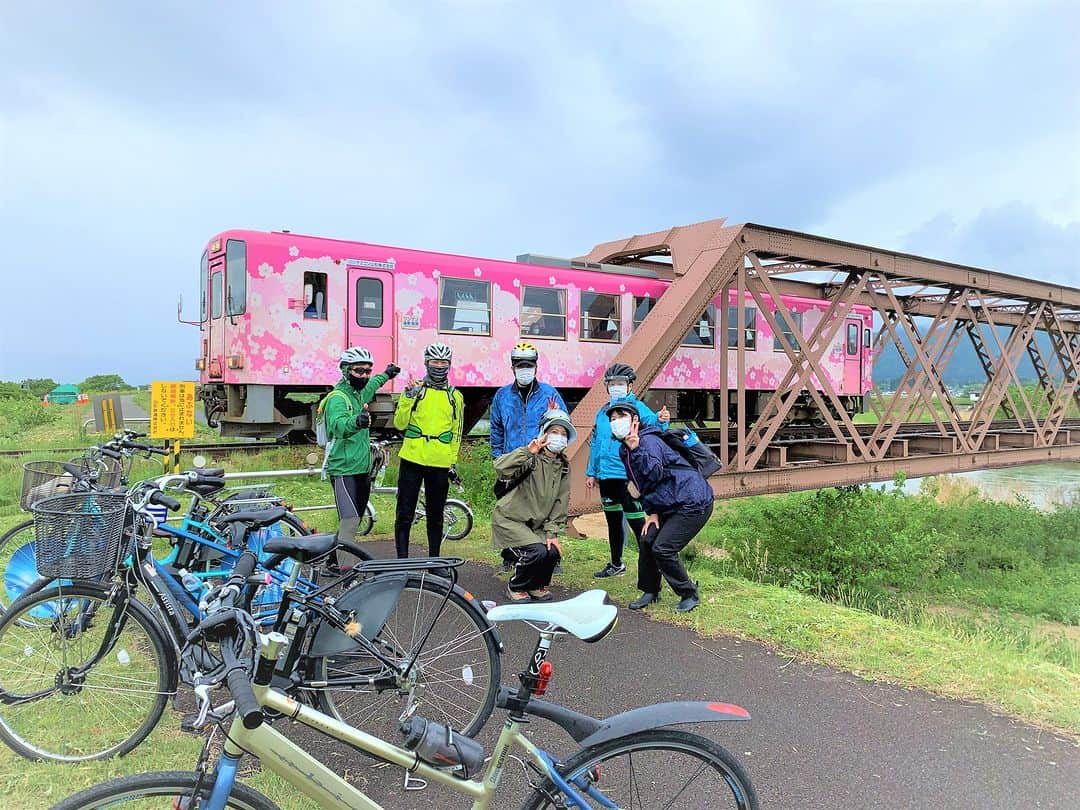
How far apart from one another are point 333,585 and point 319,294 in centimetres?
851

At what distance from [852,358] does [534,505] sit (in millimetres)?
14715

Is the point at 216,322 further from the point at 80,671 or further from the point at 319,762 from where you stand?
the point at 319,762

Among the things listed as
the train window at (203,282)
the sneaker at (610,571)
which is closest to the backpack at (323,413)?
the sneaker at (610,571)

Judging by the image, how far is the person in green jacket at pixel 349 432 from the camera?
5078mm

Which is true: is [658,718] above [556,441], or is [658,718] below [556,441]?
below

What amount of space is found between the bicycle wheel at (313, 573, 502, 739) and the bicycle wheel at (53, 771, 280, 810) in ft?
3.52

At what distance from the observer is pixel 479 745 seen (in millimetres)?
2018

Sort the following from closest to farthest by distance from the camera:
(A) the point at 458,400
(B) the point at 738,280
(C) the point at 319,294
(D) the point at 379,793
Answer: (D) the point at 379,793
(A) the point at 458,400
(B) the point at 738,280
(C) the point at 319,294

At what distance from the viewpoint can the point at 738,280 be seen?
27.6ft

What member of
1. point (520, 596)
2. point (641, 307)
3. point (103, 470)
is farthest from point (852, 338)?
point (103, 470)

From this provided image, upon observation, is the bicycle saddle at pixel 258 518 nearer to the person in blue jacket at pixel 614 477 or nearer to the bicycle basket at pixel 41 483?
the bicycle basket at pixel 41 483

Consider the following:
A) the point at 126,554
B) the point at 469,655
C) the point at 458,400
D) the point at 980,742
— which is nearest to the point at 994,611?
the point at 980,742

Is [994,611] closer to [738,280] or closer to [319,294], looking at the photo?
[738,280]

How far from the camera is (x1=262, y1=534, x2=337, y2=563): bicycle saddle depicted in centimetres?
260
